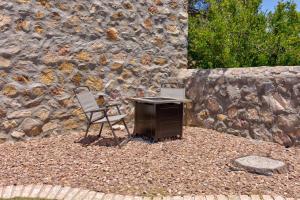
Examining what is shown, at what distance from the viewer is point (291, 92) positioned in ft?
15.1

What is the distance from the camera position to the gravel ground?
3164 millimetres

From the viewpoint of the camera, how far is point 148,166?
3.77 meters

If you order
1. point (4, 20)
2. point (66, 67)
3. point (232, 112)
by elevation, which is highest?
point (4, 20)

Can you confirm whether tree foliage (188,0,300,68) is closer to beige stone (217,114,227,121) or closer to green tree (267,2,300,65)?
green tree (267,2,300,65)

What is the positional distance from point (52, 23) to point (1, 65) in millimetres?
1002

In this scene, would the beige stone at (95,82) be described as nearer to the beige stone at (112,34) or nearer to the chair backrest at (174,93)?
the beige stone at (112,34)

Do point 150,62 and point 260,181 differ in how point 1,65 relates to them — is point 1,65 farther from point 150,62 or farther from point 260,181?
point 260,181

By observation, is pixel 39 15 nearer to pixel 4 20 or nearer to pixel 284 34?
pixel 4 20

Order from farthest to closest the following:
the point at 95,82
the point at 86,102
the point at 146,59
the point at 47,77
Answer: the point at 146,59, the point at 95,82, the point at 47,77, the point at 86,102

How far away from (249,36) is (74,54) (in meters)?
3.23

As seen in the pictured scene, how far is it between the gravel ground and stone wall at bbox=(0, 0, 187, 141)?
0.47 meters

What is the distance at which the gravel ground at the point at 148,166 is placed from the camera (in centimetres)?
316

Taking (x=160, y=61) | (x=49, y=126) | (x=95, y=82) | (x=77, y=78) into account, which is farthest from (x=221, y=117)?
(x=49, y=126)

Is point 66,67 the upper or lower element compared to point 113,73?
upper
